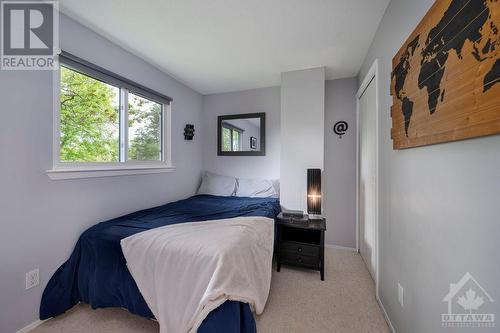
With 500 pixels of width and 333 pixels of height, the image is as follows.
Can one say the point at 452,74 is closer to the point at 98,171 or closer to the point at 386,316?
the point at 386,316

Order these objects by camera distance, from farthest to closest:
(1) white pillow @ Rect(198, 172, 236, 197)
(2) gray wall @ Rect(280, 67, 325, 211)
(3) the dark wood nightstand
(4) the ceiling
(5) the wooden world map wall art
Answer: (1) white pillow @ Rect(198, 172, 236, 197)
(2) gray wall @ Rect(280, 67, 325, 211)
(3) the dark wood nightstand
(4) the ceiling
(5) the wooden world map wall art

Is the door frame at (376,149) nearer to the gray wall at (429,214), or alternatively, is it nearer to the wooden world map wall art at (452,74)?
the gray wall at (429,214)

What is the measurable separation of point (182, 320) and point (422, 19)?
221 cm

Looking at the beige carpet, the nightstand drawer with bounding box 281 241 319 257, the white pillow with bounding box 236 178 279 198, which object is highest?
the white pillow with bounding box 236 178 279 198

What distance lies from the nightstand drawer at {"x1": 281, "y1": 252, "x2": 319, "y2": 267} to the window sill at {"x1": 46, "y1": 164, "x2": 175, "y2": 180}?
6.42ft

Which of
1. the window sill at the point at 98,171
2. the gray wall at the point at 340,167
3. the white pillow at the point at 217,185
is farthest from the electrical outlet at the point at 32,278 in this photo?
the gray wall at the point at 340,167

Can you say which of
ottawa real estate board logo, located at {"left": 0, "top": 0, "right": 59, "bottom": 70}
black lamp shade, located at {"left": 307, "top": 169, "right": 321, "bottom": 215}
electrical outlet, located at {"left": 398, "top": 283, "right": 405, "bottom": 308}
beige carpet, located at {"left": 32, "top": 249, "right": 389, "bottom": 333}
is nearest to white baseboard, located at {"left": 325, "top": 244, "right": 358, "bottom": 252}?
beige carpet, located at {"left": 32, "top": 249, "right": 389, "bottom": 333}

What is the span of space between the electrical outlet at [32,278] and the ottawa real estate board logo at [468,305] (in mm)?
2608

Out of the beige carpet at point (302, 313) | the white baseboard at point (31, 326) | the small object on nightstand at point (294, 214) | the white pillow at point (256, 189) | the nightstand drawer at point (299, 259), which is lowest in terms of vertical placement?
the beige carpet at point (302, 313)

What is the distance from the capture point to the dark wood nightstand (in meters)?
2.18

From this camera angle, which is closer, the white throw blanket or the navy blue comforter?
the white throw blanket

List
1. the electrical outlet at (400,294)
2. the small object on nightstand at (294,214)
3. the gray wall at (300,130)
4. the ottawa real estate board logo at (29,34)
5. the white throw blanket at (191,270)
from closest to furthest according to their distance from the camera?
1. the white throw blanket at (191,270)
2. the electrical outlet at (400,294)
3. the ottawa real estate board logo at (29,34)
4. the small object on nightstand at (294,214)
5. the gray wall at (300,130)

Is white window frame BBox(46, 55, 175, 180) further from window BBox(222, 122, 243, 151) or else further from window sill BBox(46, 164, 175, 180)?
window BBox(222, 122, 243, 151)

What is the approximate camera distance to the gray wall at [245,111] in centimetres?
330
